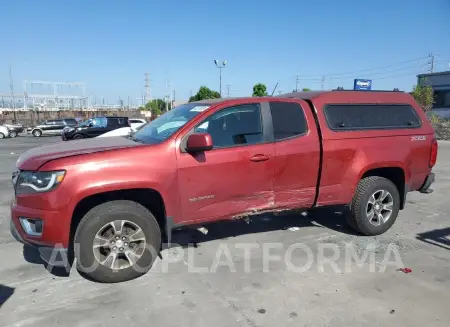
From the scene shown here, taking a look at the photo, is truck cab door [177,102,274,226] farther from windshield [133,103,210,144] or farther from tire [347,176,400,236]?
tire [347,176,400,236]

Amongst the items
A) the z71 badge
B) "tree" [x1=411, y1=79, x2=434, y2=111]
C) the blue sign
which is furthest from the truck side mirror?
"tree" [x1=411, y1=79, x2=434, y2=111]

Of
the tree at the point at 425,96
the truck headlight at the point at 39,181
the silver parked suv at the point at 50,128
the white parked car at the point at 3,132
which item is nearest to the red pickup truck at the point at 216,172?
the truck headlight at the point at 39,181

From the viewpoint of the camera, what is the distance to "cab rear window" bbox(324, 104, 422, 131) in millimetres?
4836

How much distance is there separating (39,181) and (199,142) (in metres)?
1.55

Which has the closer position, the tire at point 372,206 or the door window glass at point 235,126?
the door window glass at point 235,126

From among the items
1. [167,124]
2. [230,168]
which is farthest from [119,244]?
[167,124]

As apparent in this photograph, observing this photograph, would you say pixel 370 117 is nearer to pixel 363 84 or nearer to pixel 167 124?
pixel 167 124

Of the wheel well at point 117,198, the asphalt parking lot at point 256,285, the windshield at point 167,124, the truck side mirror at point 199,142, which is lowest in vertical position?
the asphalt parking lot at point 256,285

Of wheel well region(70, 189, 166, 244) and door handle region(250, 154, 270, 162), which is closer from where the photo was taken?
wheel well region(70, 189, 166, 244)

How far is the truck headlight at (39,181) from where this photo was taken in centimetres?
339

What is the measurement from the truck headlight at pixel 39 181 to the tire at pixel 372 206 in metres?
3.66

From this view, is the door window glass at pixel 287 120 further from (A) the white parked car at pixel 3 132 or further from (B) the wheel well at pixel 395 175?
(A) the white parked car at pixel 3 132

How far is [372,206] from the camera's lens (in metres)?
5.09

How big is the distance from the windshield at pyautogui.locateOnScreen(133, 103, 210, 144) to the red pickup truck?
2 centimetres
